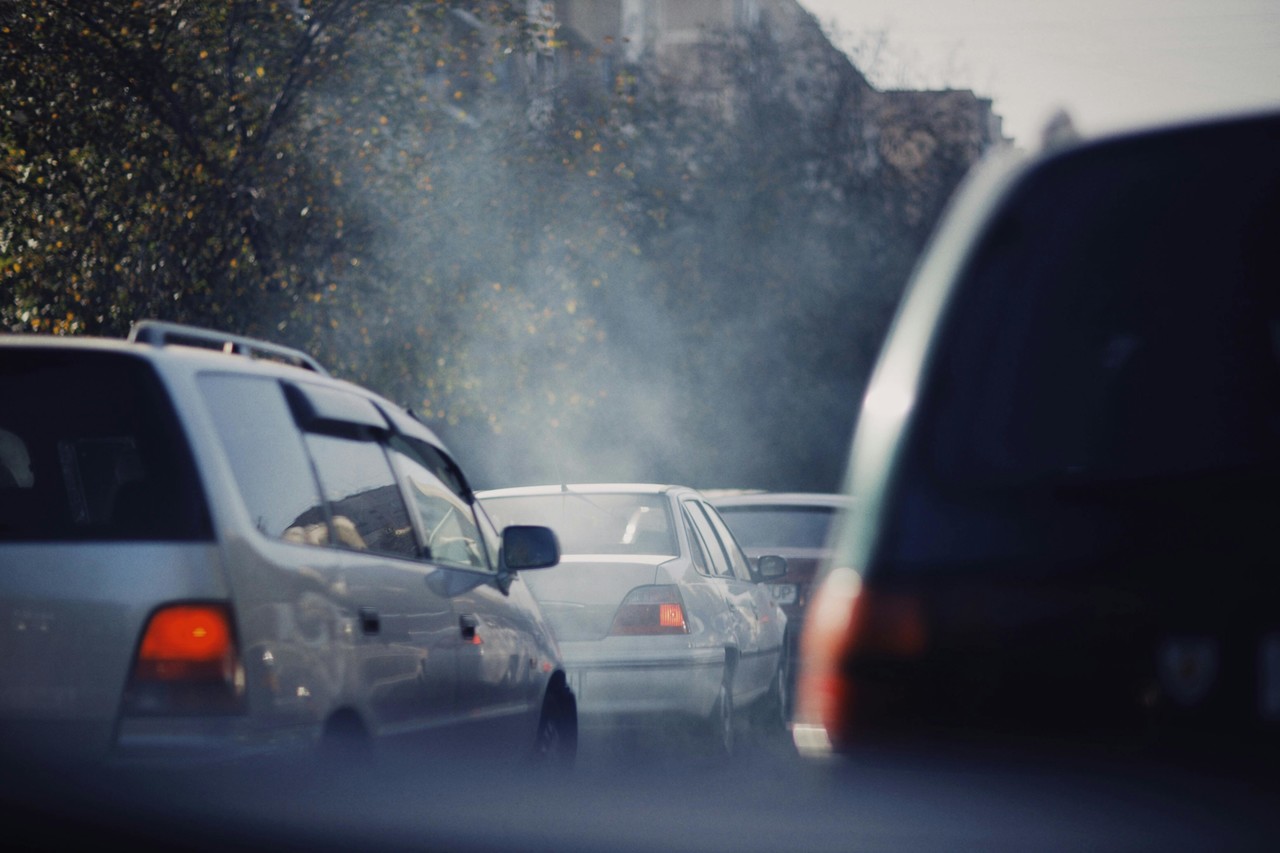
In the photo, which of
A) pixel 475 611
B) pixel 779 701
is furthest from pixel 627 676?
pixel 475 611

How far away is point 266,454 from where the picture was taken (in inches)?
177

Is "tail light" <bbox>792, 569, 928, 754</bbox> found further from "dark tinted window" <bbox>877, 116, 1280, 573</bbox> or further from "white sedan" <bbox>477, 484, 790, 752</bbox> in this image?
"white sedan" <bbox>477, 484, 790, 752</bbox>

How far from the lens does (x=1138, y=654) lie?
2.29m

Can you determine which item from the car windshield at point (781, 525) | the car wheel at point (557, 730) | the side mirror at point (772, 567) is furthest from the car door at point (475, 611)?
the car windshield at point (781, 525)

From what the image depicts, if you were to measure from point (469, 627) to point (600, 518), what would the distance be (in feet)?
13.8

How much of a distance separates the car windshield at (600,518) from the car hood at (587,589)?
0.34 metres

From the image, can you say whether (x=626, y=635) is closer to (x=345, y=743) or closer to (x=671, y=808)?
(x=345, y=743)

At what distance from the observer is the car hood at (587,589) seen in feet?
30.8

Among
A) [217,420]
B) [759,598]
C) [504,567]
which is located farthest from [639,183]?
[217,420]

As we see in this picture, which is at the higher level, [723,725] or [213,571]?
[213,571]

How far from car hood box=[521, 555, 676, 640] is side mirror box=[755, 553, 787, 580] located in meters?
2.39

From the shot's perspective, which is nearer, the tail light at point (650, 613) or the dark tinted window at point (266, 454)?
the dark tinted window at point (266, 454)

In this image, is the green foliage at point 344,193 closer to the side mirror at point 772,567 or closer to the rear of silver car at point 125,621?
the side mirror at point 772,567

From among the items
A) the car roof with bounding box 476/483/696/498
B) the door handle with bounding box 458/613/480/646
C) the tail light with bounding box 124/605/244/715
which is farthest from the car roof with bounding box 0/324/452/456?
the car roof with bounding box 476/483/696/498
